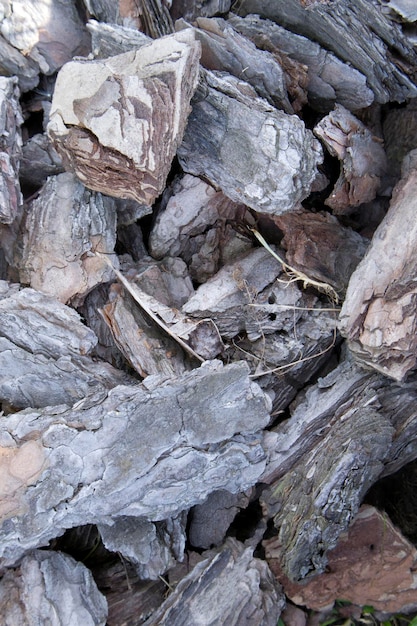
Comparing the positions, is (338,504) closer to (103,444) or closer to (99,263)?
(103,444)

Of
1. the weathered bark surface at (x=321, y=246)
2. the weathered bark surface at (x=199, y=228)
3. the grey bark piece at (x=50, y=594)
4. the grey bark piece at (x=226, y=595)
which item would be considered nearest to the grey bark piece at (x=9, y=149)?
the weathered bark surface at (x=199, y=228)

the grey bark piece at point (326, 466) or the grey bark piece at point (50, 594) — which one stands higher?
the grey bark piece at point (326, 466)

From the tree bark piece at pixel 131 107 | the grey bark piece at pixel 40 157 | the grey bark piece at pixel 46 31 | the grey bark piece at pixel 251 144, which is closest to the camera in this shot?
the tree bark piece at pixel 131 107

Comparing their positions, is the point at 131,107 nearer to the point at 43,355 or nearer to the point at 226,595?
the point at 43,355

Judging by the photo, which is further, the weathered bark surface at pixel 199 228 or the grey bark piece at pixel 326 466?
the weathered bark surface at pixel 199 228

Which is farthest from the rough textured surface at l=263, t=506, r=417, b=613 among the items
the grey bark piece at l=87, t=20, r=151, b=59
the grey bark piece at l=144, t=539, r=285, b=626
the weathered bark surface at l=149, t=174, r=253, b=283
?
the grey bark piece at l=87, t=20, r=151, b=59

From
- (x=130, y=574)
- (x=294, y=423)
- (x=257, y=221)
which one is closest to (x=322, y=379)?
(x=294, y=423)

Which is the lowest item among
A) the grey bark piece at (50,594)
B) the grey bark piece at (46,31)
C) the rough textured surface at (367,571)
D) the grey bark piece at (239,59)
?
the grey bark piece at (50,594)

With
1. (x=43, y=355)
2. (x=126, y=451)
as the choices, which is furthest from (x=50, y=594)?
(x=43, y=355)

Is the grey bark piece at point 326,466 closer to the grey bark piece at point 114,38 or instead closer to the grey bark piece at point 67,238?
the grey bark piece at point 67,238

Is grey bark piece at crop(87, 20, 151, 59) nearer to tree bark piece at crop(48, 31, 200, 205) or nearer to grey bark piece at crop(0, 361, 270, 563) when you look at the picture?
tree bark piece at crop(48, 31, 200, 205)
